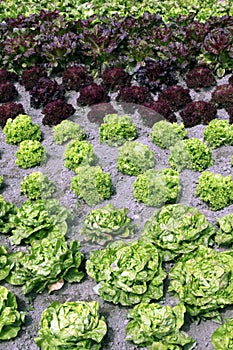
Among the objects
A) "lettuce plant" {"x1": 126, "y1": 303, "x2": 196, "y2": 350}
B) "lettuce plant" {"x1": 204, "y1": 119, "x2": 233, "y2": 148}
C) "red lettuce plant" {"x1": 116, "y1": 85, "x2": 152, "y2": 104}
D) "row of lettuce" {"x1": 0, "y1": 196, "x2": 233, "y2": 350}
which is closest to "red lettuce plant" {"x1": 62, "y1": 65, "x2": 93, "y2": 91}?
"red lettuce plant" {"x1": 116, "y1": 85, "x2": 152, "y2": 104}

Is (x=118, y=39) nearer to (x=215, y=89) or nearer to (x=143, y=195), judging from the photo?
(x=215, y=89)

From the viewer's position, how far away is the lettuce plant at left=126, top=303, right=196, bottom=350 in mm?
4215

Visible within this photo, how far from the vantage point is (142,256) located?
4641 mm

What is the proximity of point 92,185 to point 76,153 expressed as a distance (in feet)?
1.92

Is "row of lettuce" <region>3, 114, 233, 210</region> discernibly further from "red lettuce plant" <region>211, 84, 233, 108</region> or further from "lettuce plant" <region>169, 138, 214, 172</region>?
"red lettuce plant" <region>211, 84, 233, 108</region>

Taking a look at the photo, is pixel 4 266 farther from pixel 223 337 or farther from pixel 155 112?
pixel 155 112

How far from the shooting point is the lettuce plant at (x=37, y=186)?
17.7 feet

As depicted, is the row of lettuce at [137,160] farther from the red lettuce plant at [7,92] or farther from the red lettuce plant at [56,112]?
the red lettuce plant at [7,92]

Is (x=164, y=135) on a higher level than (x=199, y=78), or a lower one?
higher

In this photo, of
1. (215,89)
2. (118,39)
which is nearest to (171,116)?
(215,89)

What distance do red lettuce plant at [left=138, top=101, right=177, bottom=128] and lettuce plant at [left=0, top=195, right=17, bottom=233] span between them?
66.5 inches

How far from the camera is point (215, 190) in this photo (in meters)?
5.42

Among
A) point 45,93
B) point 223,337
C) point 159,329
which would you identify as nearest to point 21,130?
point 45,93

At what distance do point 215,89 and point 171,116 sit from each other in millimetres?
828
